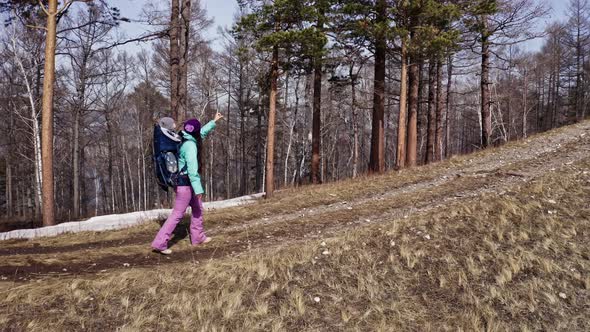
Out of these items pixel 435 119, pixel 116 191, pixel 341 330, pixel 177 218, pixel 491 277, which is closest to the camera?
pixel 341 330

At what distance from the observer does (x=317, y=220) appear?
21.4 feet

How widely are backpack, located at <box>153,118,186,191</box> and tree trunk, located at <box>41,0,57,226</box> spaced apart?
5.84 m

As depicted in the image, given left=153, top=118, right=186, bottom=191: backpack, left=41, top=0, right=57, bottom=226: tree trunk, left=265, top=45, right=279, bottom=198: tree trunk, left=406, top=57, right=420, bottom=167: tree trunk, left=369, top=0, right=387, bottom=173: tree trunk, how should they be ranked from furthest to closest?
left=406, top=57, right=420, bottom=167: tree trunk < left=369, top=0, right=387, bottom=173: tree trunk < left=265, top=45, right=279, bottom=198: tree trunk < left=41, top=0, right=57, bottom=226: tree trunk < left=153, top=118, right=186, bottom=191: backpack

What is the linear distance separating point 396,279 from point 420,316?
590 mm

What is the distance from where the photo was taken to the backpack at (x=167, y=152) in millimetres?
4789

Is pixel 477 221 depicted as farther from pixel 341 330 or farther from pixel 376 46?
pixel 376 46

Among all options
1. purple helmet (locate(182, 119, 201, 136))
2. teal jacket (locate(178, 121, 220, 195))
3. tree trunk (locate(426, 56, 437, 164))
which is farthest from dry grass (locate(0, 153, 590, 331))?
tree trunk (locate(426, 56, 437, 164))

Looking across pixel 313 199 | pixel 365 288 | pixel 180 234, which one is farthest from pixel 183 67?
pixel 365 288

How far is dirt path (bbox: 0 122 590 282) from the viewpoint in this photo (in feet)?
14.9

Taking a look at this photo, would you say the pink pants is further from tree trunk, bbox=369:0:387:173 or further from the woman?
tree trunk, bbox=369:0:387:173

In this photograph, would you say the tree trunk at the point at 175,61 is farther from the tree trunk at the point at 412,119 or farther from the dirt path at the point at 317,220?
the tree trunk at the point at 412,119

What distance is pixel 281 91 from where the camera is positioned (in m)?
27.4

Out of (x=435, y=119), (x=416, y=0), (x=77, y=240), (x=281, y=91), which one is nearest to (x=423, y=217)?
(x=77, y=240)

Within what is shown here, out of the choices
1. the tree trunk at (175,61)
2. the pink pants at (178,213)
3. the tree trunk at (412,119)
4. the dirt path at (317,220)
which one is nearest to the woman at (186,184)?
the pink pants at (178,213)
